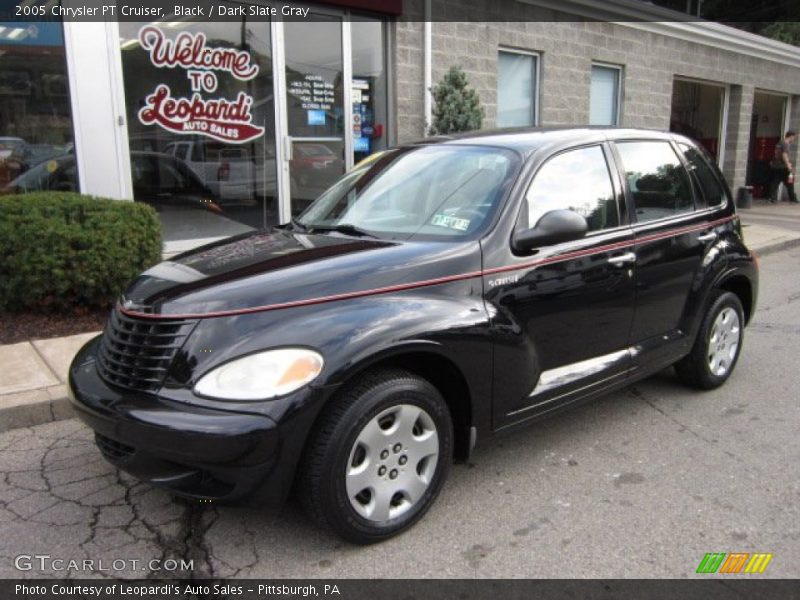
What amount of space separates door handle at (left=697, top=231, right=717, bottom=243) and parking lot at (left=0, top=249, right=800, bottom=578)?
1111 millimetres

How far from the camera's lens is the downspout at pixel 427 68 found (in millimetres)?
9344

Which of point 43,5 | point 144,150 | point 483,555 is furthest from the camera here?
point 144,150

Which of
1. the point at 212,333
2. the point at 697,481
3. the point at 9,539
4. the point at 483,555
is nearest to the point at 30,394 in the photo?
the point at 9,539

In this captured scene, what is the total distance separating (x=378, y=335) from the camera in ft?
8.84

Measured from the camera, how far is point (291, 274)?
283cm

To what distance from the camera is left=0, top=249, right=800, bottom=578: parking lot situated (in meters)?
2.75

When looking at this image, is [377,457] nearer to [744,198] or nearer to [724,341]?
[724,341]

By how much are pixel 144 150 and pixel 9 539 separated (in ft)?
17.9

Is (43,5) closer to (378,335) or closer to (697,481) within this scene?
(378,335)

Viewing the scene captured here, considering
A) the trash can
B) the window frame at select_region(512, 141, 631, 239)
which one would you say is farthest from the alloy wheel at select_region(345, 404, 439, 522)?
the trash can

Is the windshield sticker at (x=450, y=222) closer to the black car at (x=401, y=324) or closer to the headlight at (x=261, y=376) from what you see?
the black car at (x=401, y=324)

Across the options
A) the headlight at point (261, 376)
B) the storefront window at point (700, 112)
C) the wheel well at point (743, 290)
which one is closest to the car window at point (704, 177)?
the wheel well at point (743, 290)

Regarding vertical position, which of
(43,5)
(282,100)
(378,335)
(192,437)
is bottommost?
(192,437)

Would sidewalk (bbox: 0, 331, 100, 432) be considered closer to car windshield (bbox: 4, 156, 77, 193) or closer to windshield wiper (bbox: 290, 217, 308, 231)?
windshield wiper (bbox: 290, 217, 308, 231)
